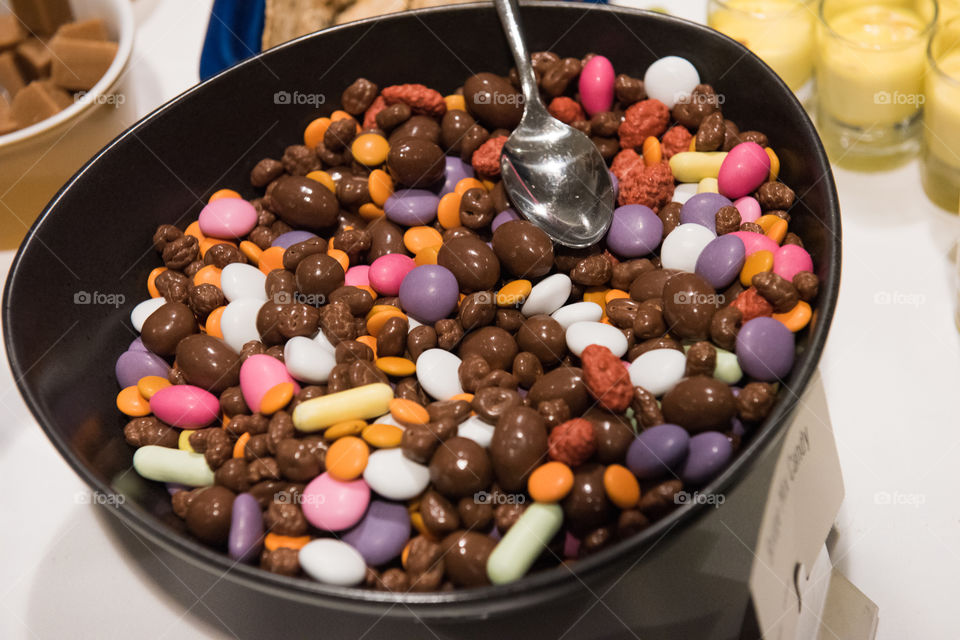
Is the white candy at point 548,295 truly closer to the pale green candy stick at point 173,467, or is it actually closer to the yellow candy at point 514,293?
the yellow candy at point 514,293

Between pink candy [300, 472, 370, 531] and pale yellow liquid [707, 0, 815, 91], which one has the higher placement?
pale yellow liquid [707, 0, 815, 91]

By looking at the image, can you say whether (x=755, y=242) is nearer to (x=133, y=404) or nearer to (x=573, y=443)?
(x=573, y=443)

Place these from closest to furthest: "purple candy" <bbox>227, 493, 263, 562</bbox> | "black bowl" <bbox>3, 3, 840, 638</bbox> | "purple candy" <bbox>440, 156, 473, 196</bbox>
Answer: "black bowl" <bbox>3, 3, 840, 638</bbox> → "purple candy" <bbox>227, 493, 263, 562</bbox> → "purple candy" <bbox>440, 156, 473, 196</bbox>

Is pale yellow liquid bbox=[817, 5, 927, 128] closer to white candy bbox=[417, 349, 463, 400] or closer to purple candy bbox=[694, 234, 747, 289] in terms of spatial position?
purple candy bbox=[694, 234, 747, 289]

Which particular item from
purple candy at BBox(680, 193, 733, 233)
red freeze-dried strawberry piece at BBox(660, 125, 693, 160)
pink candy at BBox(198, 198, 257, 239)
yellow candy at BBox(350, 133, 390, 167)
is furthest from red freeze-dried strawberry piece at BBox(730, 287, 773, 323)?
pink candy at BBox(198, 198, 257, 239)

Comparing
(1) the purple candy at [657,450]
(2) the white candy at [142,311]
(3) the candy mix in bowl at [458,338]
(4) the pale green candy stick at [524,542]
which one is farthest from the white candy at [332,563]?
(2) the white candy at [142,311]

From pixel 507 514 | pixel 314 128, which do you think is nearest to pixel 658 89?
pixel 314 128

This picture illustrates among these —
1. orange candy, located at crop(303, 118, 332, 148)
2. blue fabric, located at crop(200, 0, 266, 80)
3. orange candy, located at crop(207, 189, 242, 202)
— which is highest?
blue fabric, located at crop(200, 0, 266, 80)

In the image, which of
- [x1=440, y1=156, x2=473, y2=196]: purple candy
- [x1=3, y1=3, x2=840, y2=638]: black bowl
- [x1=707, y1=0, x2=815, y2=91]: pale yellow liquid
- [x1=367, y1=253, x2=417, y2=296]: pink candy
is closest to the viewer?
[x1=3, y1=3, x2=840, y2=638]: black bowl
